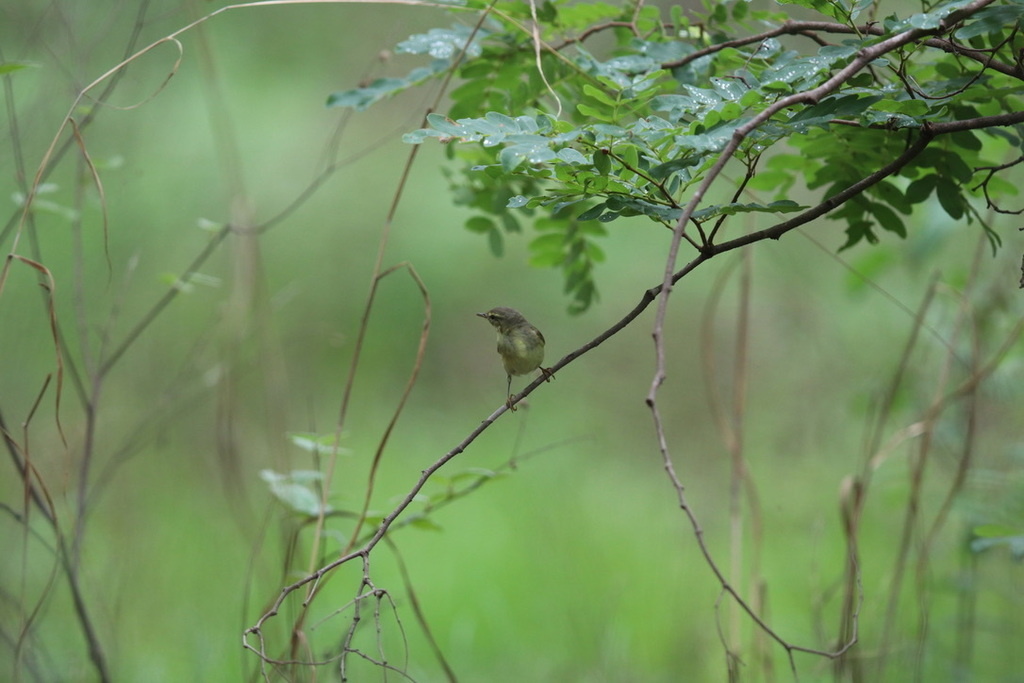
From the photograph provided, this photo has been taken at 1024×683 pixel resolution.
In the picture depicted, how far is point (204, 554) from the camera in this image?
3.58 m

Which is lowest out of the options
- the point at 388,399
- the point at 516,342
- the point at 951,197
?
the point at 388,399

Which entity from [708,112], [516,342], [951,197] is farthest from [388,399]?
[708,112]

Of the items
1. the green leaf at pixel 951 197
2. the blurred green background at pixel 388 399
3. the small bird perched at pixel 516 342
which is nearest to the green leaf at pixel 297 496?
the blurred green background at pixel 388 399

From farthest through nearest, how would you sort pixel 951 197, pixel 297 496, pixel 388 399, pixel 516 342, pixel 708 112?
pixel 388 399, pixel 516 342, pixel 297 496, pixel 951 197, pixel 708 112

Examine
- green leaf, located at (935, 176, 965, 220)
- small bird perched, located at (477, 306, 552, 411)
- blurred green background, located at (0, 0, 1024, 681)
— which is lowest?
blurred green background, located at (0, 0, 1024, 681)

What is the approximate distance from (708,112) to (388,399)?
3902 millimetres

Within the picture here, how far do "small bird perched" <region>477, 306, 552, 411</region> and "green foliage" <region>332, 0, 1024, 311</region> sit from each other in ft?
0.92

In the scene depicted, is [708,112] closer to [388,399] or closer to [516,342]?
[516,342]

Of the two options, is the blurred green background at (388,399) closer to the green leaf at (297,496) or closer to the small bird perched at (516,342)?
the green leaf at (297,496)

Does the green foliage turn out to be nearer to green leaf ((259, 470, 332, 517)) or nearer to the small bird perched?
the small bird perched

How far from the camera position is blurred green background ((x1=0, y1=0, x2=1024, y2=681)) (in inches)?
114

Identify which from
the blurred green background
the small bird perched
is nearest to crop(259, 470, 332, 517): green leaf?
the blurred green background

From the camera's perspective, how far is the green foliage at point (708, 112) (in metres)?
1.32

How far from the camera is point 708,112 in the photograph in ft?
4.31
